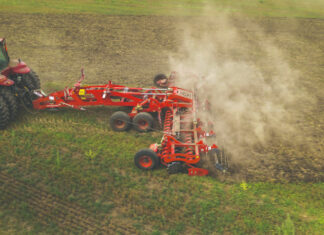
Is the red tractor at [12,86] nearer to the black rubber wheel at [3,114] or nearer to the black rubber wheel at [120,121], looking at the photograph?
the black rubber wheel at [3,114]

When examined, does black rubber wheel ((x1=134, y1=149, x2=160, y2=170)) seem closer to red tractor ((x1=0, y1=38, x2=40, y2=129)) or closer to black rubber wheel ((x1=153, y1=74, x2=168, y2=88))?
red tractor ((x1=0, y1=38, x2=40, y2=129))

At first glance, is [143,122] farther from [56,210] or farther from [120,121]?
[56,210]

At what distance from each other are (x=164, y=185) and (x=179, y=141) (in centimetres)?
135

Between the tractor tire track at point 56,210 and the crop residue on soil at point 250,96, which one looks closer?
the tractor tire track at point 56,210

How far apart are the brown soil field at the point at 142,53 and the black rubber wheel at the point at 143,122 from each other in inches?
111

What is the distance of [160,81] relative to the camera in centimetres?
1198

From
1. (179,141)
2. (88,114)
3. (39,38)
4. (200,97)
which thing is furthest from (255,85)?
(39,38)

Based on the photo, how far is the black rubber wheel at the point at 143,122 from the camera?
9.02 meters

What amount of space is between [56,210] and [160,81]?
6908 mm

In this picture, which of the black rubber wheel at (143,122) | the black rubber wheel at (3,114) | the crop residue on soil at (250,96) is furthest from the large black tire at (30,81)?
the crop residue on soil at (250,96)

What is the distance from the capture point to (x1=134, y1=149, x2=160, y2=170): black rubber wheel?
750 centimetres

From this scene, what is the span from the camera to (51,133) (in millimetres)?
8914

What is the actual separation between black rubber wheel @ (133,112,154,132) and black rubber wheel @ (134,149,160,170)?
1.60 metres

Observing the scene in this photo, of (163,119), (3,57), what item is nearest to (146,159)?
(163,119)
